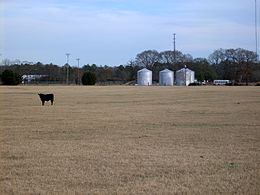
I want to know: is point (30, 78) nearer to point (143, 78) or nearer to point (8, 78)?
point (8, 78)

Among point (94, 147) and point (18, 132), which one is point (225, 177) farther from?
point (18, 132)

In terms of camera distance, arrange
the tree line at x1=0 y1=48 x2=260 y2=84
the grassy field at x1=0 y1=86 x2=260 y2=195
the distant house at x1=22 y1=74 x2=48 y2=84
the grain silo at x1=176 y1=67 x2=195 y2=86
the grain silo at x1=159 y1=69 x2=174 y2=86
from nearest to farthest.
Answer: the grassy field at x1=0 y1=86 x2=260 y2=195 → the distant house at x1=22 y1=74 x2=48 y2=84 → the grain silo at x1=176 y1=67 x2=195 y2=86 → the grain silo at x1=159 y1=69 x2=174 y2=86 → the tree line at x1=0 y1=48 x2=260 y2=84

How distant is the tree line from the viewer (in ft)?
502

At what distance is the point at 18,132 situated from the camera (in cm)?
1708

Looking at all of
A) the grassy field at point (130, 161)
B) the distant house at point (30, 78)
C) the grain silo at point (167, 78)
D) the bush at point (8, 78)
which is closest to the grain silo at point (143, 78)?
the grain silo at point (167, 78)

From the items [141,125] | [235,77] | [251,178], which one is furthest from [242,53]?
[251,178]

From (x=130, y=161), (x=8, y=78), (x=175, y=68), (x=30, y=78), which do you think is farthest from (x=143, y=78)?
(x=130, y=161)

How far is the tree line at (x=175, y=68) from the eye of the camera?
502 feet

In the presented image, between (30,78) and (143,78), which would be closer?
(30,78)

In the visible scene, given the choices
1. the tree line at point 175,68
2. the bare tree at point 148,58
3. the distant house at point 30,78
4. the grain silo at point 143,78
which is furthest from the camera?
the bare tree at point 148,58

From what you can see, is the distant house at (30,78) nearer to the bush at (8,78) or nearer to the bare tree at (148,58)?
the bush at (8,78)

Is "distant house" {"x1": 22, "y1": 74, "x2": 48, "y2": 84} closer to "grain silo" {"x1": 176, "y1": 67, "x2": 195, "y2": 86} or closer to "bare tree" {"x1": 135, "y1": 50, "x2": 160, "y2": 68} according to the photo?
"grain silo" {"x1": 176, "y1": 67, "x2": 195, "y2": 86}

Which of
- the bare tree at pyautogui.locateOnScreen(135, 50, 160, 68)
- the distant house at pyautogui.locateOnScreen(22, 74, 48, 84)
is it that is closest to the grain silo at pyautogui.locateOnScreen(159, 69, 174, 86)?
the bare tree at pyautogui.locateOnScreen(135, 50, 160, 68)

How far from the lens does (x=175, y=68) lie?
172500mm
